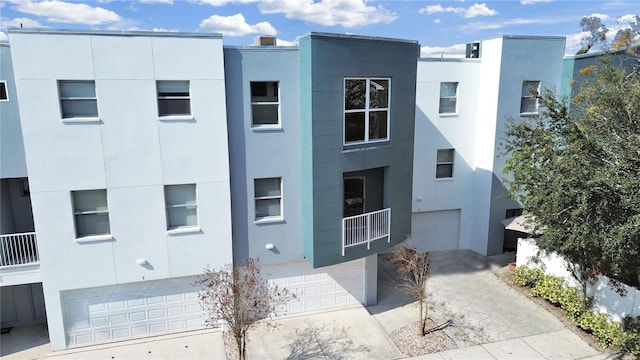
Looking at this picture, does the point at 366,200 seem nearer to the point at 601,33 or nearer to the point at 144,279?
the point at 144,279

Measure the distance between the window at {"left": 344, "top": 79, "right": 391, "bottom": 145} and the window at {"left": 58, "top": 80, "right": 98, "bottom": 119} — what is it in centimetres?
666

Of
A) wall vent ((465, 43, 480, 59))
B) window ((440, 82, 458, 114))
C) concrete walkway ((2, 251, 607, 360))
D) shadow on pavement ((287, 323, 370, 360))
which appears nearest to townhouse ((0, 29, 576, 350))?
concrete walkway ((2, 251, 607, 360))

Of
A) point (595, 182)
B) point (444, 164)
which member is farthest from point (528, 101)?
point (595, 182)

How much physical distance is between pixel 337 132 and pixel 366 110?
1.14m

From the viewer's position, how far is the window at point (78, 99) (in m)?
10.9

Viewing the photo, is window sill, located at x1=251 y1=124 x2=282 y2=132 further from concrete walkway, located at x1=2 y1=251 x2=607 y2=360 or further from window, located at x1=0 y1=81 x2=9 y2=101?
window, located at x1=0 y1=81 x2=9 y2=101

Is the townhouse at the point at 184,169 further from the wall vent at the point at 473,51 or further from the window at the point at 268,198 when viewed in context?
the wall vent at the point at 473,51

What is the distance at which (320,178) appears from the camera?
12180mm

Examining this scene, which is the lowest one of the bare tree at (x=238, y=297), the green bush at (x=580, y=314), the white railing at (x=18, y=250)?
the green bush at (x=580, y=314)

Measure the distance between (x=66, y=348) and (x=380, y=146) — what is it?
35.1 feet

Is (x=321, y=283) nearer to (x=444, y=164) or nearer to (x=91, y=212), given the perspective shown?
(x=91, y=212)

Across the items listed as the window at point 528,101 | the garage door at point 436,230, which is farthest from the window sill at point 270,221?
the window at point 528,101

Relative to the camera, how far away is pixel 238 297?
422 inches

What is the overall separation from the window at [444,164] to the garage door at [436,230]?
5.55ft
